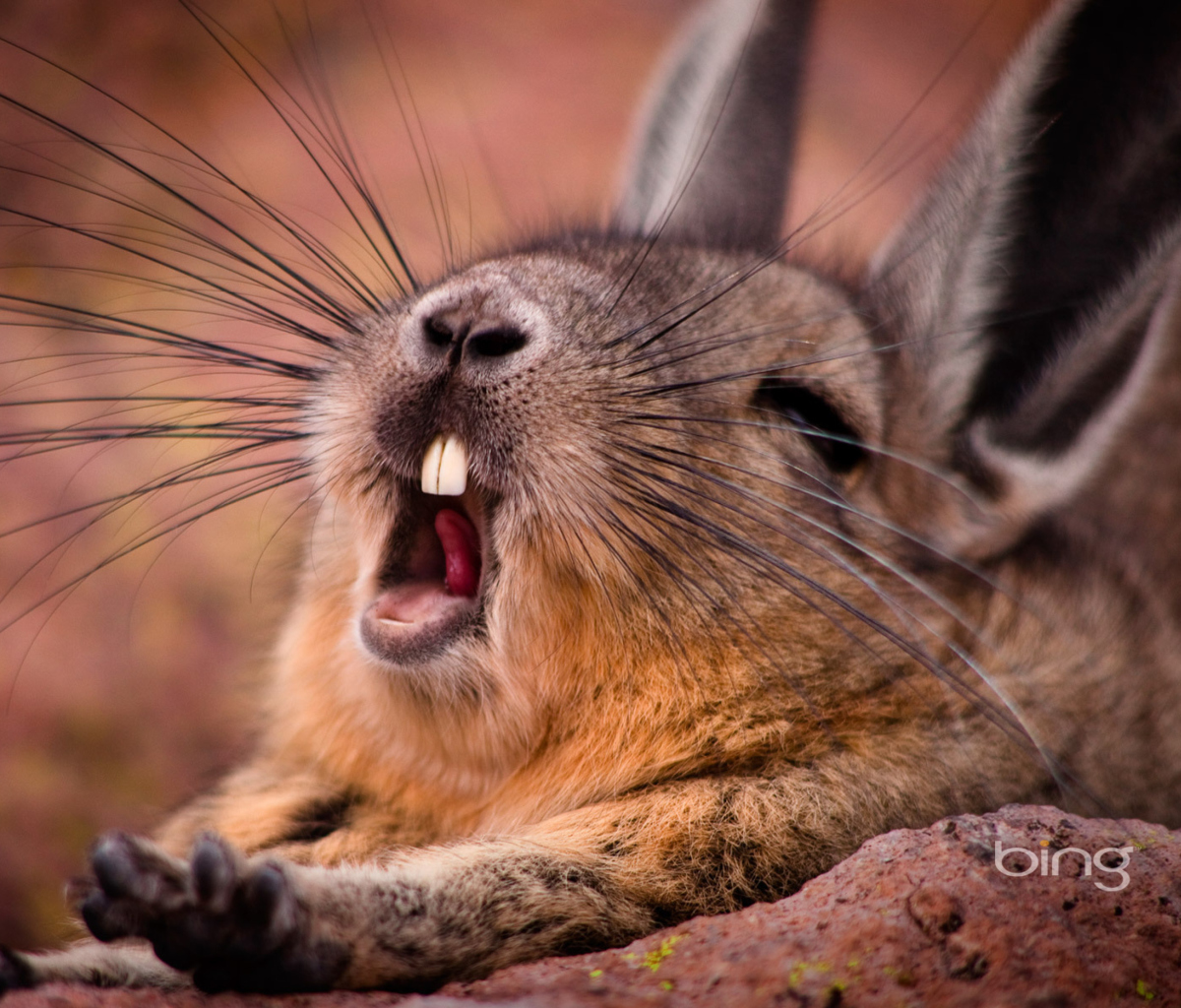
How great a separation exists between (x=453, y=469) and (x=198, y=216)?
663 centimetres

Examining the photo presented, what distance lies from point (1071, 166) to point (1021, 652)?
5.57ft

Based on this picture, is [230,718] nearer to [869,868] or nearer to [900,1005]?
[869,868]

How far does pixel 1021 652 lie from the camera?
3602 millimetres

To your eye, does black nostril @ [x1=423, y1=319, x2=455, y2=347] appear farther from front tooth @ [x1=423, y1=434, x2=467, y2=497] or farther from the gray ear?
the gray ear

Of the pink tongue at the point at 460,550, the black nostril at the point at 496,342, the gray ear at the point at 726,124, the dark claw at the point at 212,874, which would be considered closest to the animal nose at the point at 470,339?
the black nostril at the point at 496,342

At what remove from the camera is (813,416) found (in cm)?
361

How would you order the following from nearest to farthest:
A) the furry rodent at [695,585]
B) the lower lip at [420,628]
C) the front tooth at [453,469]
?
the furry rodent at [695,585] → the front tooth at [453,469] → the lower lip at [420,628]

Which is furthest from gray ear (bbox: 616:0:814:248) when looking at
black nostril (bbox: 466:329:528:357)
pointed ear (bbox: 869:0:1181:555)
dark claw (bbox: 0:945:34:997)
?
dark claw (bbox: 0:945:34:997)

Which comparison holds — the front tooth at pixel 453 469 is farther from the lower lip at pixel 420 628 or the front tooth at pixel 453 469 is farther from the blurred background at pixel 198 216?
the blurred background at pixel 198 216

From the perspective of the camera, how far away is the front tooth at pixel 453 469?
2848 mm

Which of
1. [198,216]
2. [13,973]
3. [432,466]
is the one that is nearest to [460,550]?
[432,466]

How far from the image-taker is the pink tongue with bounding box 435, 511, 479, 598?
305 cm

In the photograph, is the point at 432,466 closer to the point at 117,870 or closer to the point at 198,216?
the point at 117,870

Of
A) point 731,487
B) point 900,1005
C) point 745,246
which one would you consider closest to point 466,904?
point 900,1005
